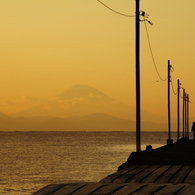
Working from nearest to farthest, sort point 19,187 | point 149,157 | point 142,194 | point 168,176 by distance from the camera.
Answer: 1. point 142,194
2. point 168,176
3. point 149,157
4. point 19,187

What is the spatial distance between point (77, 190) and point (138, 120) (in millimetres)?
16651

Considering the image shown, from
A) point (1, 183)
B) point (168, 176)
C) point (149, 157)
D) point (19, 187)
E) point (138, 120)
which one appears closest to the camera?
point (168, 176)

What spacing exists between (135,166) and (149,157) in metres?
1.16

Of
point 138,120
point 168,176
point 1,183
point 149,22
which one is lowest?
point 1,183

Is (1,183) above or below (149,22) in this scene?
below

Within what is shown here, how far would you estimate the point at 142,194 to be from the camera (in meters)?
7.40

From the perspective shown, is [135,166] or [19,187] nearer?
[135,166]

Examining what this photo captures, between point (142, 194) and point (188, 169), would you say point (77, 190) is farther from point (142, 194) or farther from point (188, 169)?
point (188, 169)

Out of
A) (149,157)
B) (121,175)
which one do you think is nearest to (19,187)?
(149,157)

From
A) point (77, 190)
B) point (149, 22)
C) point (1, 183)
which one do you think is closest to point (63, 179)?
point (1, 183)

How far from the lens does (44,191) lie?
7.40 m

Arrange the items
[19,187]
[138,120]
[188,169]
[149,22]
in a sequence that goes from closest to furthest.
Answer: [188,169] → [138,120] → [149,22] → [19,187]

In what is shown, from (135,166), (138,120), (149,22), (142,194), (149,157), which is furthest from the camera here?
(149,22)

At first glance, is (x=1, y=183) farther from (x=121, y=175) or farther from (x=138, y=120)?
(x=121, y=175)
